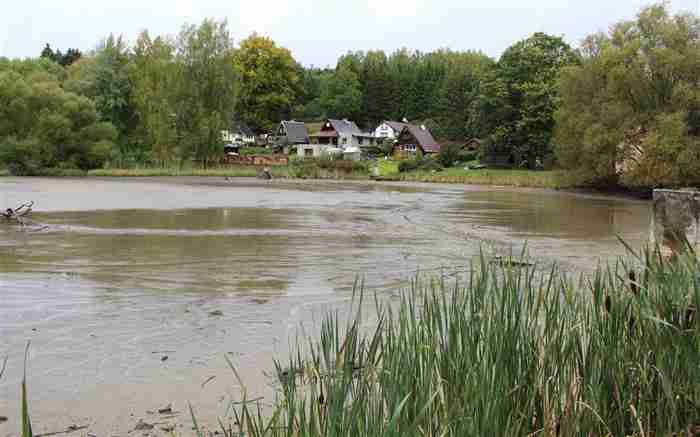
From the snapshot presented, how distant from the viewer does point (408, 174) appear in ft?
226

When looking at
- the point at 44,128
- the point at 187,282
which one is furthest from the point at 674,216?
the point at 44,128

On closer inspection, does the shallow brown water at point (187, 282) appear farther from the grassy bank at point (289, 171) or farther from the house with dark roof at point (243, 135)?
the house with dark roof at point (243, 135)

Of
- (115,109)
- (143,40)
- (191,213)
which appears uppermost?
(143,40)

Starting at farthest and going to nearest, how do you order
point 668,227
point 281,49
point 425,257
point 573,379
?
point 281,49, point 425,257, point 668,227, point 573,379

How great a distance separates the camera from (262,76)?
10306 centimetres

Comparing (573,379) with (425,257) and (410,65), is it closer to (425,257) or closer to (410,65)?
(425,257)

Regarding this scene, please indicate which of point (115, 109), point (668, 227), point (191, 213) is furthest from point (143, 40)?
point (668, 227)

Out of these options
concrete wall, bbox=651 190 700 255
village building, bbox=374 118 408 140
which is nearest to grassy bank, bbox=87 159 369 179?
village building, bbox=374 118 408 140

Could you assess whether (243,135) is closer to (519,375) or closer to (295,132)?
(295,132)

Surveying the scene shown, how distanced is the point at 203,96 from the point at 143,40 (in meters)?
13.7

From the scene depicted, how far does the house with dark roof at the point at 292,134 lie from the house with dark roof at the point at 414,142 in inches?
587

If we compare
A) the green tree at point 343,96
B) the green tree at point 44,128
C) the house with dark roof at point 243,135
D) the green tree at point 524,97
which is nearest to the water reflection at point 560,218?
the green tree at point 524,97

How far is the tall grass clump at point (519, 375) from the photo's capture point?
285cm

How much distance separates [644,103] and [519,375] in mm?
42159
